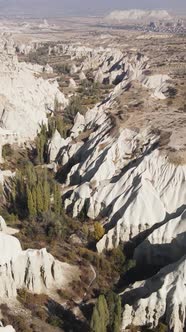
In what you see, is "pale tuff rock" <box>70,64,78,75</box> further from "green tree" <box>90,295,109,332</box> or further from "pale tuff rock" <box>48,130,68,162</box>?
"green tree" <box>90,295,109,332</box>

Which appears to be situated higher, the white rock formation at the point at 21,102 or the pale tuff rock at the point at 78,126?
the white rock formation at the point at 21,102

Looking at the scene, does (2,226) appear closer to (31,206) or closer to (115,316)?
(31,206)

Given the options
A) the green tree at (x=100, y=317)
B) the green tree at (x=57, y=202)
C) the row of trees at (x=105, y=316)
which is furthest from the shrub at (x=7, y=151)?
the green tree at (x=100, y=317)

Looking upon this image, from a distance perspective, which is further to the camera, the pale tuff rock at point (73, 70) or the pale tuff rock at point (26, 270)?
the pale tuff rock at point (73, 70)

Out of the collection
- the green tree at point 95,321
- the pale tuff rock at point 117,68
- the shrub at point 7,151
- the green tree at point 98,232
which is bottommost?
the green tree at point 98,232

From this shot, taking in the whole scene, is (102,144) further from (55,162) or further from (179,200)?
(179,200)

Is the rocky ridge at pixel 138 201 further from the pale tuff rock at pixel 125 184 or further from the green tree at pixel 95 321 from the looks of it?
the green tree at pixel 95 321

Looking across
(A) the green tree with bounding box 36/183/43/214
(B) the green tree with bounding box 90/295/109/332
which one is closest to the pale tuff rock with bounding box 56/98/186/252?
(A) the green tree with bounding box 36/183/43/214
